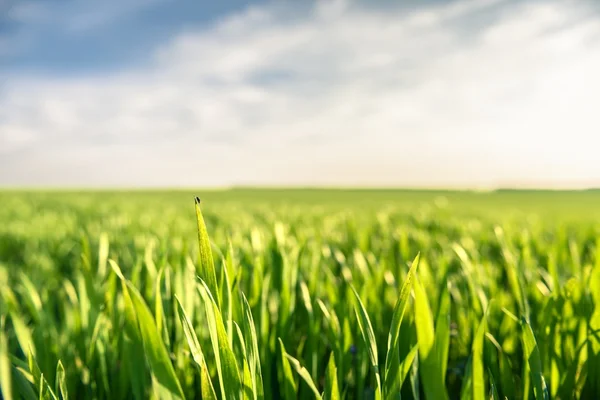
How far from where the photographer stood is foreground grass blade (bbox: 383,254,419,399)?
0.58 meters

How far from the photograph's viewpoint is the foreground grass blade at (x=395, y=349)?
0.58 meters

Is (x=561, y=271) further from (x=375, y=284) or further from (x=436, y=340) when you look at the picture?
(x=436, y=340)

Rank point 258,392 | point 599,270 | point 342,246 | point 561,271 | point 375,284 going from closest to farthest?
1. point 258,392
2. point 599,270
3. point 375,284
4. point 561,271
5. point 342,246

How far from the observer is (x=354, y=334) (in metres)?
0.99

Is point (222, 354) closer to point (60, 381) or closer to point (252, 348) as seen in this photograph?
point (252, 348)

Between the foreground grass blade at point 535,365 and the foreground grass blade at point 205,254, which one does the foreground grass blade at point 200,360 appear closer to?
the foreground grass blade at point 205,254

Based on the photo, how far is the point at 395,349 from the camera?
0.60 meters

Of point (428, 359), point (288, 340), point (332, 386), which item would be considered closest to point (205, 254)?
point (332, 386)

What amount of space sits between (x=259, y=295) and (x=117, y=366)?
337 mm

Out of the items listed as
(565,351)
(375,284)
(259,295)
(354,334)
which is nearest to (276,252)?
(259,295)


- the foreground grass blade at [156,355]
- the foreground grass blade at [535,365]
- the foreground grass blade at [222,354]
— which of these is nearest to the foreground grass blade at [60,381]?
the foreground grass blade at [156,355]

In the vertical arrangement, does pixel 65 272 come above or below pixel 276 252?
below

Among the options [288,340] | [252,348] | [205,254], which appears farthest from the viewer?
[288,340]

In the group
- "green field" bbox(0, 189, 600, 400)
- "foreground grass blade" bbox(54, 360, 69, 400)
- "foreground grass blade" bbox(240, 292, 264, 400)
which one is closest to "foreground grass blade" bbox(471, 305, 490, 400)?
"green field" bbox(0, 189, 600, 400)
